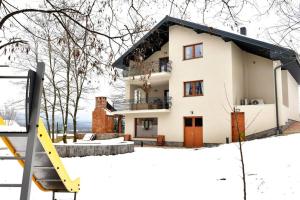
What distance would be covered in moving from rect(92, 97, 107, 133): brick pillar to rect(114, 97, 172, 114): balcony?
7397mm

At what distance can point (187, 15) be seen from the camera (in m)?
4.86

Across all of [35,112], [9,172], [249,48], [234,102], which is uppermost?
[249,48]

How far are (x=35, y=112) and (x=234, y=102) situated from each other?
18.4 metres

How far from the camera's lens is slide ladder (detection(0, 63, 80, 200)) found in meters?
2.87

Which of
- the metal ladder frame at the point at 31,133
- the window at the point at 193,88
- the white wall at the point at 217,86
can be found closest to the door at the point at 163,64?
the white wall at the point at 217,86

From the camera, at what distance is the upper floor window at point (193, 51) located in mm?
A: 21703

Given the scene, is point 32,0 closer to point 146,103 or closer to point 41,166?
point 41,166

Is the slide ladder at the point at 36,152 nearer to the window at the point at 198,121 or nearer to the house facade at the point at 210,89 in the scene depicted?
the house facade at the point at 210,89

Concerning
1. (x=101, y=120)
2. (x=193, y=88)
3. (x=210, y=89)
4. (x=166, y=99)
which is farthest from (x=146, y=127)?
(x=101, y=120)

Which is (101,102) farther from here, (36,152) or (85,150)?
(36,152)

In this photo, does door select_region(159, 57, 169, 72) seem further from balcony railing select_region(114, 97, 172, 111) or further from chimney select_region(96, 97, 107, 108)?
chimney select_region(96, 97, 107, 108)

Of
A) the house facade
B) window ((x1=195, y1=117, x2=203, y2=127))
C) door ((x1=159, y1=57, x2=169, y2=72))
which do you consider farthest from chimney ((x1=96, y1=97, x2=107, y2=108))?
window ((x1=195, y1=117, x2=203, y2=127))

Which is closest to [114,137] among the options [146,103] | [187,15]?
[146,103]

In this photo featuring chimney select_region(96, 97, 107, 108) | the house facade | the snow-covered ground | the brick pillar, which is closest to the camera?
the snow-covered ground
